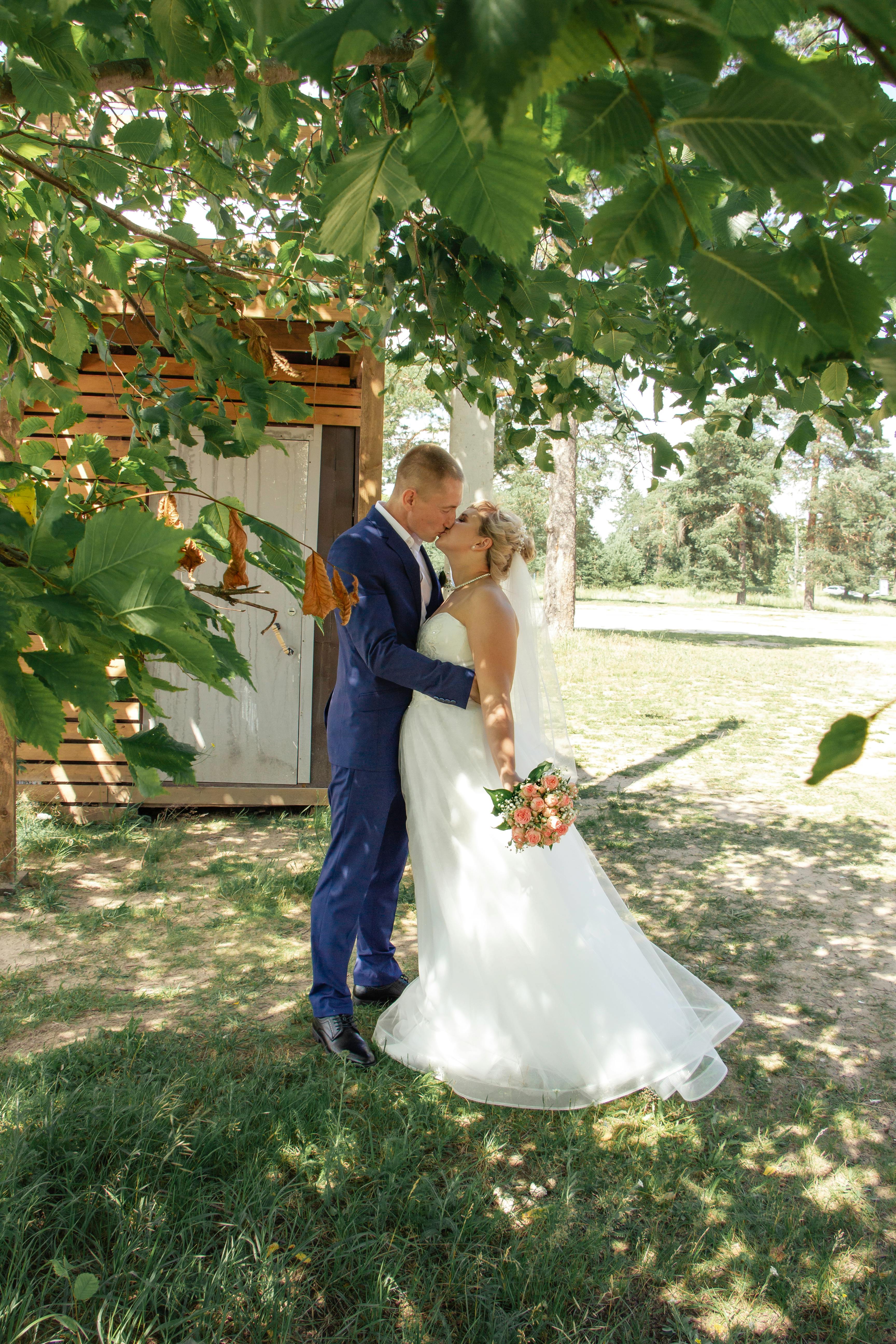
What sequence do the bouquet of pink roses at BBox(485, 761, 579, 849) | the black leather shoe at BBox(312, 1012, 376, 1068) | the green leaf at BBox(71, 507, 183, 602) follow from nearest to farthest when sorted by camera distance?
the green leaf at BBox(71, 507, 183, 602)
the bouquet of pink roses at BBox(485, 761, 579, 849)
the black leather shoe at BBox(312, 1012, 376, 1068)

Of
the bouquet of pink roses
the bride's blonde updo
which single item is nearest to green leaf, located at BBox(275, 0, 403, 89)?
the bouquet of pink roses

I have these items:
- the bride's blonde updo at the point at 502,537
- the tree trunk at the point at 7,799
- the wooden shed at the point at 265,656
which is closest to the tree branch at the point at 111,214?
the bride's blonde updo at the point at 502,537

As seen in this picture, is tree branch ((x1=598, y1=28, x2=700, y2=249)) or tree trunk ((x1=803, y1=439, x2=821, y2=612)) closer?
tree branch ((x1=598, y1=28, x2=700, y2=249))

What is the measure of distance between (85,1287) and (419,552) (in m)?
2.63

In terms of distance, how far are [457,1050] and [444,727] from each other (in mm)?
1204

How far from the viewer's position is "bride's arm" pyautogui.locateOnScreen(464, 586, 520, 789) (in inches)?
130

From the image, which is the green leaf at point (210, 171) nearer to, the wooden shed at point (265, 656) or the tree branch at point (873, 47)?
the tree branch at point (873, 47)

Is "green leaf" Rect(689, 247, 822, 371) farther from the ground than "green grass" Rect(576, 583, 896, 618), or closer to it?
farther from the ground

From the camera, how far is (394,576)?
Result: 11.5 ft

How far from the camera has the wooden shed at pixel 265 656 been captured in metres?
6.52

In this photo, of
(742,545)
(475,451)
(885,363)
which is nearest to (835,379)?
(885,363)

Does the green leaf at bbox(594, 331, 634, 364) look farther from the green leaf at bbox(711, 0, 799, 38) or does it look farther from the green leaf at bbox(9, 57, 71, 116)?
the green leaf at bbox(711, 0, 799, 38)

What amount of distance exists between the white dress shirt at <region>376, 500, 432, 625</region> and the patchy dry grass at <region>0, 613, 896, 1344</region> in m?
1.81

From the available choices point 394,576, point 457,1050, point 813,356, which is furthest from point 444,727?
point 813,356
